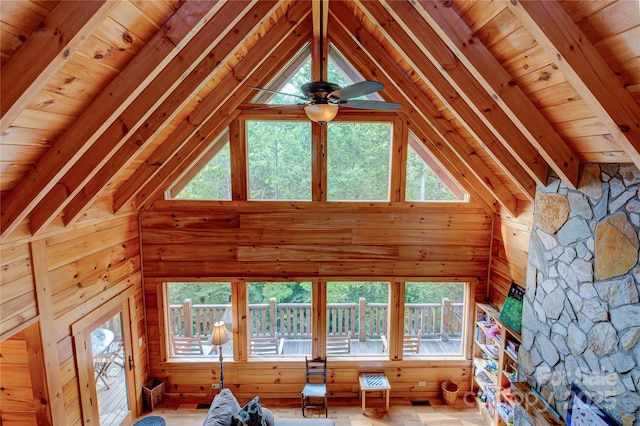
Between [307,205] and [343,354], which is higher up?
[307,205]

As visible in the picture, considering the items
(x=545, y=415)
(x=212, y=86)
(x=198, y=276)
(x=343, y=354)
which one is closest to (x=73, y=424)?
(x=198, y=276)

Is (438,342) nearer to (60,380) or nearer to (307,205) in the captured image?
(307,205)

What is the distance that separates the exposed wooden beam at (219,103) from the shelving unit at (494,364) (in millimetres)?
4587

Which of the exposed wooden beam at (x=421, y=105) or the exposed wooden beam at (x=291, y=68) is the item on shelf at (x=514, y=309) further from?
the exposed wooden beam at (x=291, y=68)

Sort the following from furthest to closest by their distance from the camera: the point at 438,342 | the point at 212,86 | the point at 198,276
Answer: the point at 438,342 → the point at 198,276 → the point at 212,86

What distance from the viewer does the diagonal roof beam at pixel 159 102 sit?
2.62 meters

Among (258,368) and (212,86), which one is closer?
(212,86)

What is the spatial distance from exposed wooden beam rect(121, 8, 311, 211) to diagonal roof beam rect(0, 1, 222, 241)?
136 cm

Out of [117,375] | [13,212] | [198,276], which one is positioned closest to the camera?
[13,212]

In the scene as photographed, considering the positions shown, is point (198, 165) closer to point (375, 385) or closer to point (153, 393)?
point (153, 393)

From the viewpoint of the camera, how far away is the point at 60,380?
3.32 meters

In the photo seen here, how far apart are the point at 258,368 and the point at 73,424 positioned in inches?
93.4

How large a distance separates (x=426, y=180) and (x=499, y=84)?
2469 mm

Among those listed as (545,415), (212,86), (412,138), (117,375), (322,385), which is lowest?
(322,385)
